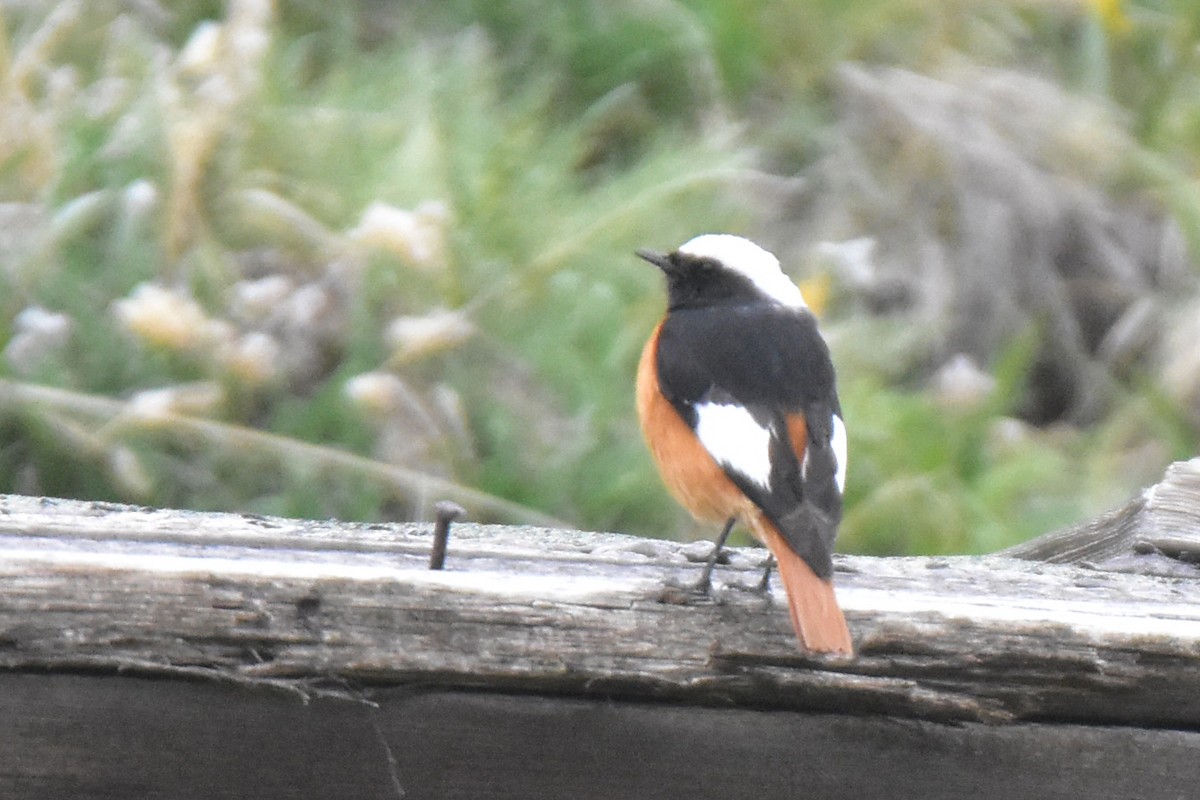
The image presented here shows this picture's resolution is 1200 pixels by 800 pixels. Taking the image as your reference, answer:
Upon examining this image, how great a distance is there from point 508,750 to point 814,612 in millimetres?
324

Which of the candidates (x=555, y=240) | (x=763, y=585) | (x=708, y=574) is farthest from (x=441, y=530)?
(x=555, y=240)

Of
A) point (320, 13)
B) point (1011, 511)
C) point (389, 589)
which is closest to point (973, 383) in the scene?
point (1011, 511)

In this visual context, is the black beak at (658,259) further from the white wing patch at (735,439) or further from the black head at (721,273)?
the white wing patch at (735,439)

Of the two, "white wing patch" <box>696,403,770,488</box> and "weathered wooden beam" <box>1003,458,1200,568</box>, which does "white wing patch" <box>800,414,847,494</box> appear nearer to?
"white wing patch" <box>696,403,770,488</box>

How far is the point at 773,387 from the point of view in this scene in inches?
103

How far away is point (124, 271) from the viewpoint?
3.77m

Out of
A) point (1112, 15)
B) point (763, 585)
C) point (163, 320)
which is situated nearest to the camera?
point (763, 585)

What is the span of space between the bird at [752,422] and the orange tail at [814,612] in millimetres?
131

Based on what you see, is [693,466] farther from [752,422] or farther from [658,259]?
[658,259]

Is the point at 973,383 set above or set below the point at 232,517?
above

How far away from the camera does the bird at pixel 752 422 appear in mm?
2307

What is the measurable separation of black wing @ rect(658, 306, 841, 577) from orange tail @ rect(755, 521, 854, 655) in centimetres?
25

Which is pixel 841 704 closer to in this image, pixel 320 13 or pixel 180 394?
pixel 180 394

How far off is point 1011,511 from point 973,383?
1.10ft
